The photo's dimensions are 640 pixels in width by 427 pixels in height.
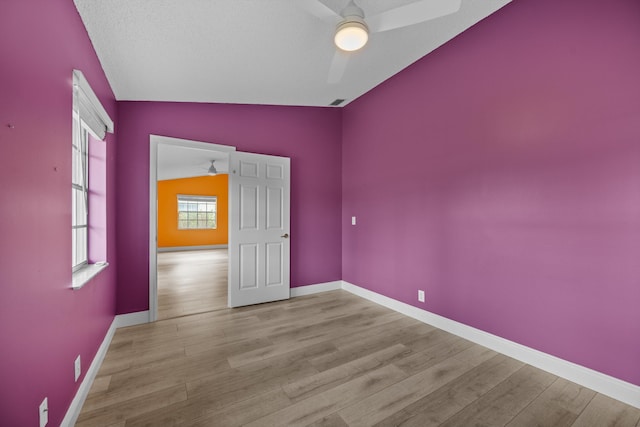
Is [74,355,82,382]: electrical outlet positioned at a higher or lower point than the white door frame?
lower

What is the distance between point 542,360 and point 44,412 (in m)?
3.10

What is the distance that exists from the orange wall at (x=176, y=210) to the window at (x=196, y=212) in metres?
0.14

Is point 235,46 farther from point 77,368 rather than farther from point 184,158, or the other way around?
point 184,158

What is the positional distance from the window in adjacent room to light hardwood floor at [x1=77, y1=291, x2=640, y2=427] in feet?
2.71

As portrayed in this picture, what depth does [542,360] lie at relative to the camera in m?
2.04

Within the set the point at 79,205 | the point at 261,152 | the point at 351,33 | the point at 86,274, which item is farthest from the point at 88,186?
the point at 351,33

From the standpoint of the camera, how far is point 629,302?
5.51 ft

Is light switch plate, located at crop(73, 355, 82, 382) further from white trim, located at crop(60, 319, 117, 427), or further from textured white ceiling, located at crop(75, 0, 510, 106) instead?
textured white ceiling, located at crop(75, 0, 510, 106)

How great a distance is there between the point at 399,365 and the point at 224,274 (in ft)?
13.5

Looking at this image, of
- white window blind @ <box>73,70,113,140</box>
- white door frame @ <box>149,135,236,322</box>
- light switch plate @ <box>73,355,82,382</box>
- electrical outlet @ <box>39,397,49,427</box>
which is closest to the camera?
electrical outlet @ <box>39,397,49,427</box>

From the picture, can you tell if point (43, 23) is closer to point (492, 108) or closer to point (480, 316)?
point (492, 108)

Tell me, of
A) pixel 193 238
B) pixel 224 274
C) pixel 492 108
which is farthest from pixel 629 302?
pixel 193 238

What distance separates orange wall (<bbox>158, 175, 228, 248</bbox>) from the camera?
351 inches

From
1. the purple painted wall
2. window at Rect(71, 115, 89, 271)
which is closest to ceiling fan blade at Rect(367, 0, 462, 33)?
the purple painted wall
